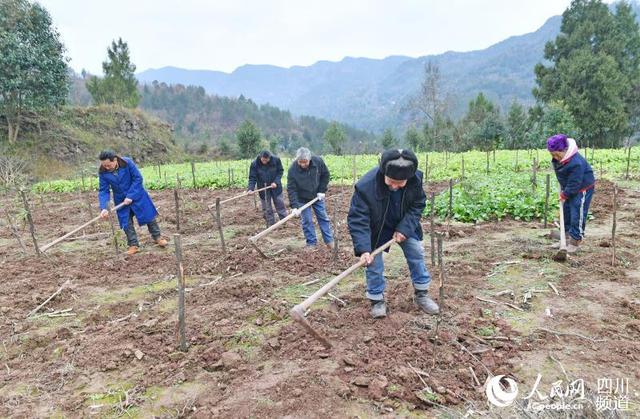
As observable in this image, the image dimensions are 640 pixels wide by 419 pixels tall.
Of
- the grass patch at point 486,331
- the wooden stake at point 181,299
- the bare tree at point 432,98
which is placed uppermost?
the bare tree at point 432,98

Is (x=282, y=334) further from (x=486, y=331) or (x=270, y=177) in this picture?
(x=270, y=177)

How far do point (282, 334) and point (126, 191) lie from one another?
393cm

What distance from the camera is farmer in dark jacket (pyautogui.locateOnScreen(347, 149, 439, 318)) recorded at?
11.5ft

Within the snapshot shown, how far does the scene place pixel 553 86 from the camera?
32.2m

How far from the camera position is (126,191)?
6.42m

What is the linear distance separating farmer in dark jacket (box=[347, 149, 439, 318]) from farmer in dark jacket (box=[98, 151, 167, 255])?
3.96 metres

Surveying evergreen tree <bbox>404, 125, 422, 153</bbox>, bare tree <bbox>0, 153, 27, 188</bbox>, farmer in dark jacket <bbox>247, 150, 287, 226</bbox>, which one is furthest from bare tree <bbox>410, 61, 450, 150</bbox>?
farmer in dark jacket <bbox>247, 150, 287, 226</bbox>

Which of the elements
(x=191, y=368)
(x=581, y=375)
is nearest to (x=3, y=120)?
(x=191, y=368)

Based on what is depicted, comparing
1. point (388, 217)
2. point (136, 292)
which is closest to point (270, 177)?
point (136, 292)

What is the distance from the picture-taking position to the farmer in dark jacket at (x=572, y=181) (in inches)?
202

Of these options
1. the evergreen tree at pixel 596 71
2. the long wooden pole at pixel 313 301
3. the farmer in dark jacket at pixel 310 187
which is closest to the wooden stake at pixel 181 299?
the long wooden pole at pixel 313 301

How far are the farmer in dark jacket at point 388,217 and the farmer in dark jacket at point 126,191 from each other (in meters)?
3.96

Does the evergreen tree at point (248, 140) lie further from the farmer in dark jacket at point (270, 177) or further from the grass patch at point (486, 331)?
the grass patch at point (486, 331)

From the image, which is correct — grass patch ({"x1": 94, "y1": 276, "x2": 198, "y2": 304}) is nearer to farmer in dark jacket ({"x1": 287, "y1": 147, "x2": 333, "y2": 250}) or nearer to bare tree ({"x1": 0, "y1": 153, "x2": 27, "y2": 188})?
farmer in dark jacket ({"x1": 287, "y1": 147, "x2": 333, "y2": 250})
